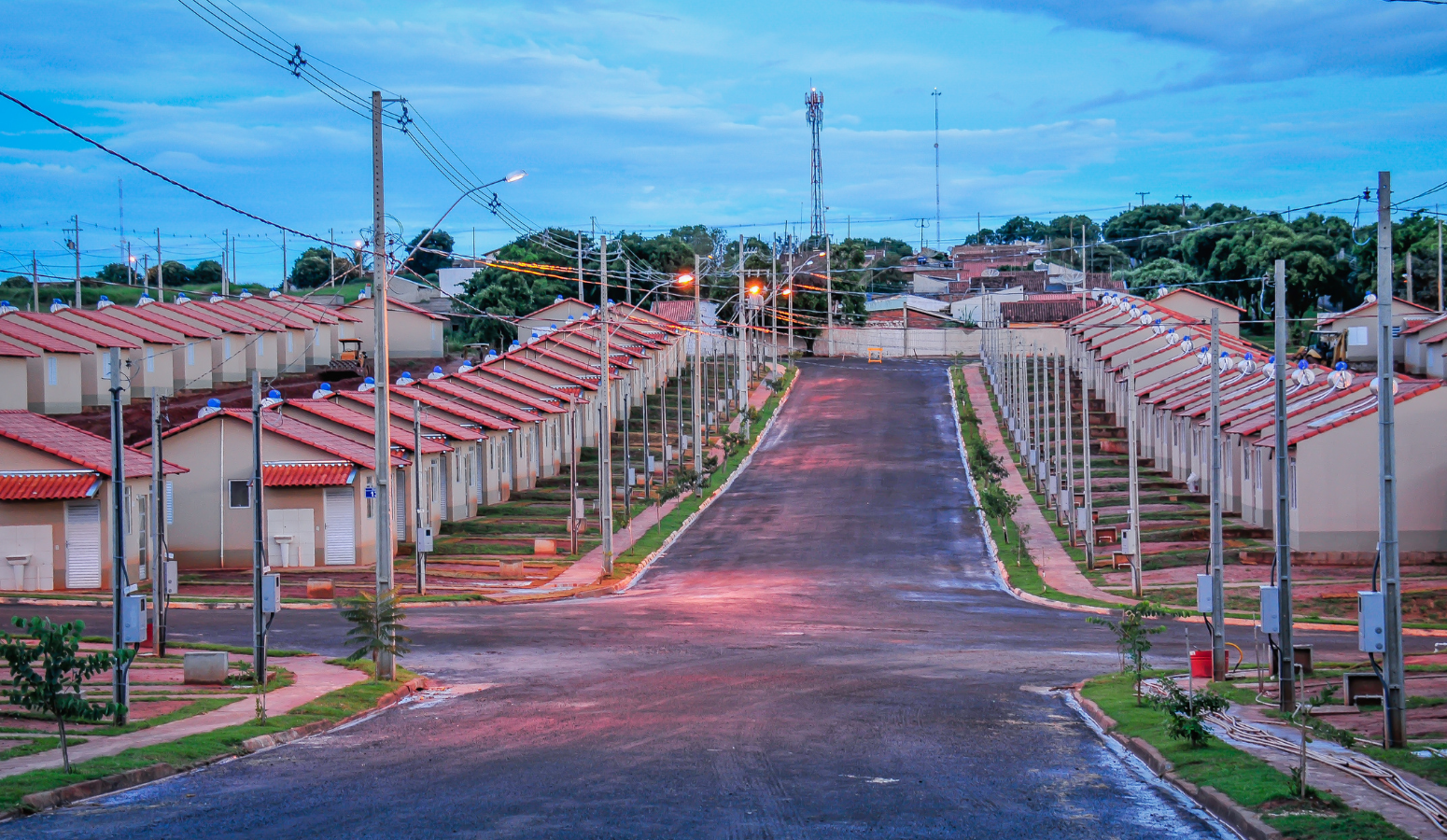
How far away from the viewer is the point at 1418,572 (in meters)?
42.8

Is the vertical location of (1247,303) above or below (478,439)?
above

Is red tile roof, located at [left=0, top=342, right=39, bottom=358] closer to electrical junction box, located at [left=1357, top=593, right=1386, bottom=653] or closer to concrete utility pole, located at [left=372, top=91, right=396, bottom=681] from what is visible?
concrete utility pole, located at [left=372, top=91, right=396, bottom=681]

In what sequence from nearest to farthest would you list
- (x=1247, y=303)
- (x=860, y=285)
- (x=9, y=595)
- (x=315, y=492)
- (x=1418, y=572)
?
(x=9, y=595) < (x=1418, y=572) < (x=315, y=492) < (x=1247, y=303) < (x=860, y=285)

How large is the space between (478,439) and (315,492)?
1282 cm

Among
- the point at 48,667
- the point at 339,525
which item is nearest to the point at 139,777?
the point at 48,667

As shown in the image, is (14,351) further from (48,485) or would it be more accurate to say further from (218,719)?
(218,719)

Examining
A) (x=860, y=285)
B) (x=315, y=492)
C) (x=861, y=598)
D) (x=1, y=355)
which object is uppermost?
(x=860, y=285)

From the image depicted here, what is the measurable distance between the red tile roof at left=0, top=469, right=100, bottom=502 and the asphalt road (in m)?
6.42

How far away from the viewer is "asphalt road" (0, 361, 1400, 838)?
13859 millimetres

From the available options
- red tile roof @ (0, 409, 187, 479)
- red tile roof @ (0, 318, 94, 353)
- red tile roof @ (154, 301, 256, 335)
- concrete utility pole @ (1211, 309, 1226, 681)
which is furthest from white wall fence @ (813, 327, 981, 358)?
concrete utility pole @ (1211, 309, 1226, 681)

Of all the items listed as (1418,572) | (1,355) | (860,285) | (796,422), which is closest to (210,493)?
(1,355)

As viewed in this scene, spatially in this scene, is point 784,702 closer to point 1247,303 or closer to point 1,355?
point 1,355

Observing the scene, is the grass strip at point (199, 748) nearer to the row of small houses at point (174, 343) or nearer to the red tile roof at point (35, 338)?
the row of small houses at point (174, 343)

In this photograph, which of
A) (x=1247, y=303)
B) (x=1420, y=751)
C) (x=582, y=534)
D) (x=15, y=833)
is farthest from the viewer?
(x=1247, y=303)
